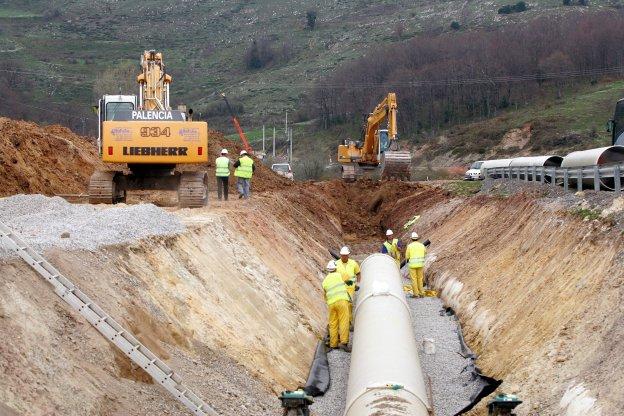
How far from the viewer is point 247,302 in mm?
15703

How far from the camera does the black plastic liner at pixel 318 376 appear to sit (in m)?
14.1

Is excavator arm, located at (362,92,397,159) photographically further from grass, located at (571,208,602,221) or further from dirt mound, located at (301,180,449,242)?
grass, located at (571,208,602,221)

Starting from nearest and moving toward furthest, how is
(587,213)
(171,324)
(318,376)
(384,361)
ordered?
1. (171,324)
2. (384,361)
3. (318,376)
4. (587,213)

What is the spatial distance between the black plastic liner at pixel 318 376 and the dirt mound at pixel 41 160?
39.8 feet

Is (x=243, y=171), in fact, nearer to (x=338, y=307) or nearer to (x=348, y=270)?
(x=348, y=270)

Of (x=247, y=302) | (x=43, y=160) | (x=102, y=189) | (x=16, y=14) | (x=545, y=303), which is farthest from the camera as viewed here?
(x=16, y=14)

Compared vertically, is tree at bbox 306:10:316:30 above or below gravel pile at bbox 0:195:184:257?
below

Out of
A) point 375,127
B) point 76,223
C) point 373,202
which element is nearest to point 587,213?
point 76,223


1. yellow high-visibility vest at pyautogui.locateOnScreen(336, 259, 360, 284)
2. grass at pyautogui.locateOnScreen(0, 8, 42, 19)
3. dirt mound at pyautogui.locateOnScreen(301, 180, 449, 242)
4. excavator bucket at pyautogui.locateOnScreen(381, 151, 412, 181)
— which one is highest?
grass at pyautogui.locateOnScreen(0, 8, 42, 19)

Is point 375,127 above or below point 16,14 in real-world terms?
below

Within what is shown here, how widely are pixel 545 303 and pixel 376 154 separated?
3437 centimetres

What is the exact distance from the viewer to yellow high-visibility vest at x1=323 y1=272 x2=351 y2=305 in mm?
16641

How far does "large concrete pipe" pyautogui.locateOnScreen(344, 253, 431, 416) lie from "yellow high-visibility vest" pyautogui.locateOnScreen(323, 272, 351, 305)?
0.45 m

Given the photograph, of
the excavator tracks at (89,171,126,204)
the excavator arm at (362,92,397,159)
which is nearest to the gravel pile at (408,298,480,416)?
the excavator tracks at (89,171,126,204)
